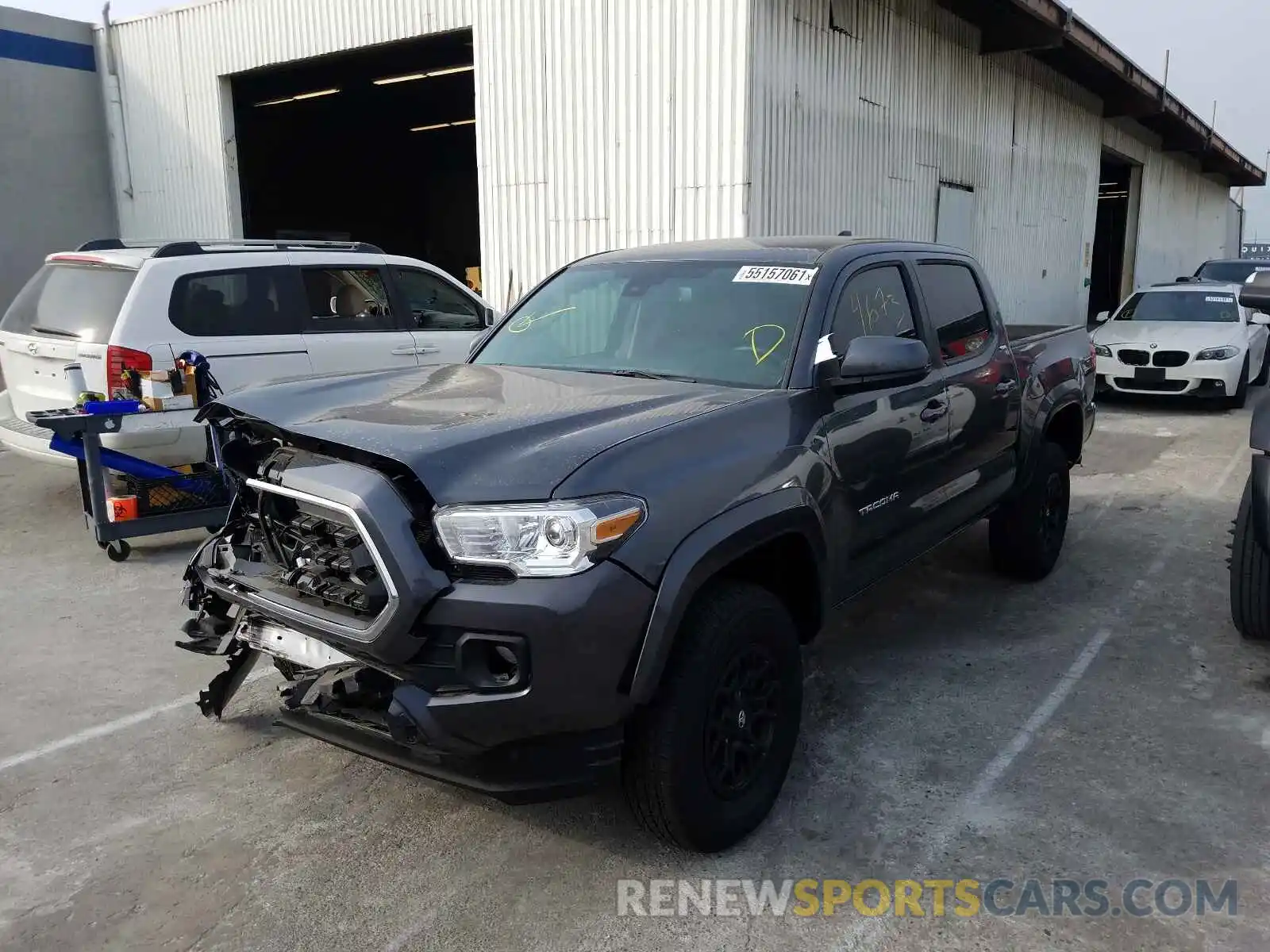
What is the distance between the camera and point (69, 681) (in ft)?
14.7

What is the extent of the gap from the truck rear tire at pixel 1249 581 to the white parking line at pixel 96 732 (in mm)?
4603

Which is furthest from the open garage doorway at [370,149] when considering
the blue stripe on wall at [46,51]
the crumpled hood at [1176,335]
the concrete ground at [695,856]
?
the concrete ground at [695,856]

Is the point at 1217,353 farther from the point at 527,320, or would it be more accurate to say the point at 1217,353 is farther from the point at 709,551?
the point at 709,551

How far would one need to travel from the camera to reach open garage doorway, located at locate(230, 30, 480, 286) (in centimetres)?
1559

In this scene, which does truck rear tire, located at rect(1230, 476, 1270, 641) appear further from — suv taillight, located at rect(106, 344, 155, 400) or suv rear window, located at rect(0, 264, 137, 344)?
suv rear window, located at rect(0, 264, 137, 344)

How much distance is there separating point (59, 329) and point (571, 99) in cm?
616

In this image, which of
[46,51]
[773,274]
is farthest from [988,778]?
[46,51]

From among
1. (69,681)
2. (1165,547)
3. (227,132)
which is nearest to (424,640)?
(69,681)

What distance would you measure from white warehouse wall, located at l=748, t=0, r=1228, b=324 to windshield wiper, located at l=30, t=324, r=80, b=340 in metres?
6.23

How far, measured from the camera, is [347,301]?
7.63m

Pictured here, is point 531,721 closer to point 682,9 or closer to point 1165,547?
point 1165,547

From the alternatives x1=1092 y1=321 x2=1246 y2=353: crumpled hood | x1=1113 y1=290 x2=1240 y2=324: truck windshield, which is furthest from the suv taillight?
x1=1113 y1=290 x2=1240 y2=324: truck windshield

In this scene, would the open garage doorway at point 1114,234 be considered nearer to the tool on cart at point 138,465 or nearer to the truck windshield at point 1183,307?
the truck windshield at point 1183,307

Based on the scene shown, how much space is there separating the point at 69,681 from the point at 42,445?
2.76 m
